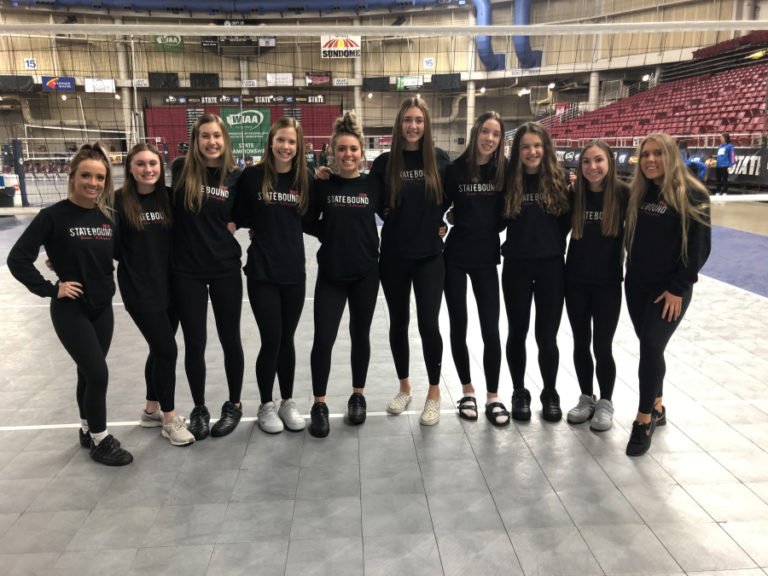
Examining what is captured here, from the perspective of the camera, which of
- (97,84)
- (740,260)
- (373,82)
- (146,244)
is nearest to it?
(146,244)

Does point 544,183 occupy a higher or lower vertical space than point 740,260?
higher

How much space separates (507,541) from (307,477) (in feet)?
2.91

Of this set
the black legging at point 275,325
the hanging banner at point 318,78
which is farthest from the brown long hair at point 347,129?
the hanging banner at point 318,78

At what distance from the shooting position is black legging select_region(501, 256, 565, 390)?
2844 mm

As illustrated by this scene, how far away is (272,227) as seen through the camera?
2719 millimetres

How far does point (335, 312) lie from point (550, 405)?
1.24 meters

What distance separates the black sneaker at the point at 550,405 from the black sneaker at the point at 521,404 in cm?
8

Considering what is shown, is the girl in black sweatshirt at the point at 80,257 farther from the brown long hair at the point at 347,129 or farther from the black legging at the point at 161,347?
the brown long hair at the point at 347,129

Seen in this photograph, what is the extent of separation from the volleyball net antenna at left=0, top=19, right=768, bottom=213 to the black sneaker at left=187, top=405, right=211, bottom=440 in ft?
42.2

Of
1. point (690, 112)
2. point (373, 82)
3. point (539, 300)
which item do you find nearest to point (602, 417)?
point (539, 300)

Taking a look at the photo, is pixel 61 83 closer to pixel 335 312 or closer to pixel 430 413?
pixel 335 312

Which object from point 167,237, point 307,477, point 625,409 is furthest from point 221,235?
point 625,409

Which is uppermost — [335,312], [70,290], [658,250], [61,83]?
[61,83]

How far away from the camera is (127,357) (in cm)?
393
